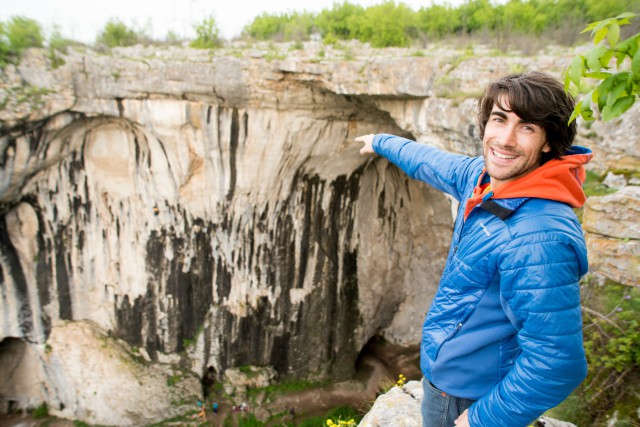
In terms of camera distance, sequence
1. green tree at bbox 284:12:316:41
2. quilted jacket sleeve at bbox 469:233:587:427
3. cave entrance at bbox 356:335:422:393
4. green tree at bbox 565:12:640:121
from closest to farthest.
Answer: green tree at bbox 565:12:640:121 < quilted jacket sleeve at bbox 469:233:587:427 < green tree at bbox 284:12:316:41 < cave entrance at bbox 356:335:422:393

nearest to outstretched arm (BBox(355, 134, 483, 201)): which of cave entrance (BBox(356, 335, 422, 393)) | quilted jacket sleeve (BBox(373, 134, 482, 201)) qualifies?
quilted jacket sleeve (BBox(373, 134, 482, 201))

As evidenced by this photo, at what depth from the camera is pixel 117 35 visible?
1035 centimetres

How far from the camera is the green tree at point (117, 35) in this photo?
10172mm

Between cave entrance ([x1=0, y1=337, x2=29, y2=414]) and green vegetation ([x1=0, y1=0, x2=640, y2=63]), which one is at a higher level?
green vegetation ([x1=0, y1=0, x2=640, y2=63])

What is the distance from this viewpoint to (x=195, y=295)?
10.2 meters

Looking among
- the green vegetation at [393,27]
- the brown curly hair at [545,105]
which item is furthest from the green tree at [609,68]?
the green vegetation at [393,27]

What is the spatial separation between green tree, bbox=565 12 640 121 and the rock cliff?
16.9 feet

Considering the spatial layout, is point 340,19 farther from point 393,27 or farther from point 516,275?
point 516,275

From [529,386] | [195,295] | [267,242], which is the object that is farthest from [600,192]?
[195,295]

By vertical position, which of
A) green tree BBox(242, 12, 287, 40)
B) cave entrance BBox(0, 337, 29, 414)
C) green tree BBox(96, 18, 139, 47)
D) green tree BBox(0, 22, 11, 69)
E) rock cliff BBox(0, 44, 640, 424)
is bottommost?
cave entrance BBox(0, 337, 29, 414)

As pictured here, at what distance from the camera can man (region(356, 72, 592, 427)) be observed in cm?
136

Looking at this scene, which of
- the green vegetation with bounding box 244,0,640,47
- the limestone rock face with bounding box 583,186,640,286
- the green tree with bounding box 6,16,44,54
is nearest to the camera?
the limestone rock face with bounding box 583,186,640,286

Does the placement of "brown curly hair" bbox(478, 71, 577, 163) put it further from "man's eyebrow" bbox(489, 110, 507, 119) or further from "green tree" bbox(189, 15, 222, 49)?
"green tree" bbox(189, 15, 222, 49)

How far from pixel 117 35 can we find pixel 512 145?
11.6m
